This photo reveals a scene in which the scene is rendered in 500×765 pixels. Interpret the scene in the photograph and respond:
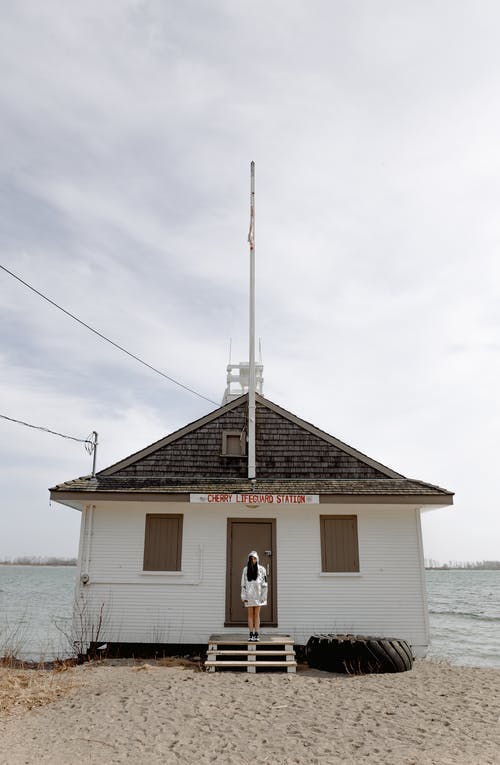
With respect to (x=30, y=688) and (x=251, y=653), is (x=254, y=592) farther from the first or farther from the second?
(x=30, y=688)

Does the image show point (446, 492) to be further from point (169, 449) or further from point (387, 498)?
point (169, 449)

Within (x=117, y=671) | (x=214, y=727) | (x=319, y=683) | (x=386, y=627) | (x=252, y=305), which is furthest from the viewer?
(x=252, y=305)

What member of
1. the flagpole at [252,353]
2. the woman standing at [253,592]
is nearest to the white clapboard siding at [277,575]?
the flagpole at [252,353]

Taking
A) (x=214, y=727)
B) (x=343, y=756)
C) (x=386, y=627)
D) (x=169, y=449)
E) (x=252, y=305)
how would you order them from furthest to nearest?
(x=252, y=305) → (x=169, y=449) → (x=386, y=627) → (x=214, y=727) → (x=343, y=756)

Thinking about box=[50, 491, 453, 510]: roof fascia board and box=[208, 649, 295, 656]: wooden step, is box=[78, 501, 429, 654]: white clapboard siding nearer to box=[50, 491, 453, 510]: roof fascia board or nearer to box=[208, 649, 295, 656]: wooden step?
box=[50, 491, 453, 510]: roof fascia board

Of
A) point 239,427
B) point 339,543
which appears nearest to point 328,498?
point 339,543

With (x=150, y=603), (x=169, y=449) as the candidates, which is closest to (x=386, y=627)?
(x=150, y=603)

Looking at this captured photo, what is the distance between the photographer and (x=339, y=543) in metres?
13.8

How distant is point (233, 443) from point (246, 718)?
26.7ft

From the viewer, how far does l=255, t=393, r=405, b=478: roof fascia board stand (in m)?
14.9

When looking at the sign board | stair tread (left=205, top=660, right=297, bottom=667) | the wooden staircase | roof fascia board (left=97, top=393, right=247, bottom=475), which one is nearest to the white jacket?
the wooden staircase

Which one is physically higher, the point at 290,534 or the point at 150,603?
the point at 290,534

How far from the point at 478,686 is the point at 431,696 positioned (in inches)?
57.9

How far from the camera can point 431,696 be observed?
29.8 feet
